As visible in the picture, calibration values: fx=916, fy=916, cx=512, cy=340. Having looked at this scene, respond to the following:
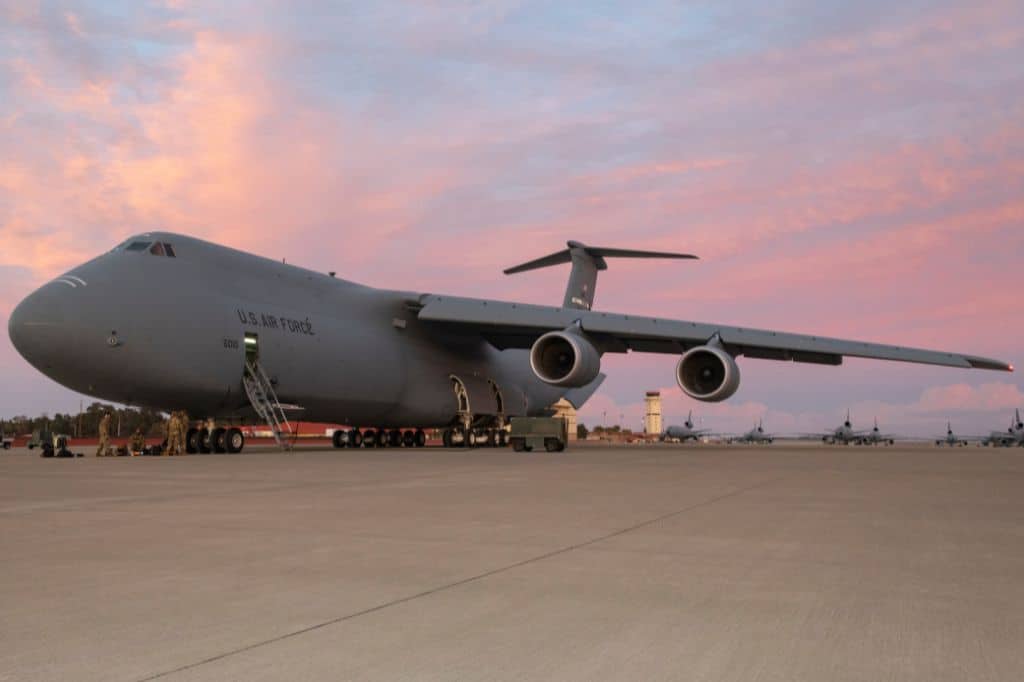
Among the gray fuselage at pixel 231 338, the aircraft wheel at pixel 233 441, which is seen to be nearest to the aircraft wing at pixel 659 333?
the gray fuselage at pixel 231 338

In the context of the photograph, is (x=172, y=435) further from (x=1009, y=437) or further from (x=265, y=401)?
(x=1009, y=437)

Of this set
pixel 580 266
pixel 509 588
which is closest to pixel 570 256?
pixel 580 266

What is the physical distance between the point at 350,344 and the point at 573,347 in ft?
18.8

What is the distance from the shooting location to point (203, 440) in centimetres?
2056

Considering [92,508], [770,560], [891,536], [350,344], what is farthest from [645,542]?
[350,344]

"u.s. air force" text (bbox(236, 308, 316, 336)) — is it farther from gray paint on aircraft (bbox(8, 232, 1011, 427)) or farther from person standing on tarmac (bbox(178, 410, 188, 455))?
person standing on tarmac (bbox(178, 410, 188, 455))

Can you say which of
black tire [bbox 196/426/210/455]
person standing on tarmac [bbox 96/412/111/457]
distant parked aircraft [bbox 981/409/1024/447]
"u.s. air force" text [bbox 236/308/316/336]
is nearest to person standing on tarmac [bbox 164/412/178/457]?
black tire [bbox 196/426/210/455]

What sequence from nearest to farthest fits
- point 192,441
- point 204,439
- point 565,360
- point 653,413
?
point 192,441, point 204,439, point 565,360, point 653,413

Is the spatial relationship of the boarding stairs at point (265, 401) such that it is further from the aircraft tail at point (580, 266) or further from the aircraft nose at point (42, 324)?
the aircraft tail at point (580, 266)

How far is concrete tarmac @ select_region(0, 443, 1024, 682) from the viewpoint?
10.3ft

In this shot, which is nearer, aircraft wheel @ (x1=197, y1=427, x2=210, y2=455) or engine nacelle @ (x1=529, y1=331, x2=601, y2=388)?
aircraft wheel @ (x1=197, y1=427, x2=210, y2=455)

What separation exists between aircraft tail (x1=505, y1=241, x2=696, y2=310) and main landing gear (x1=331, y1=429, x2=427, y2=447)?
640cm

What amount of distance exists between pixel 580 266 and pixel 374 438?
8912 mm

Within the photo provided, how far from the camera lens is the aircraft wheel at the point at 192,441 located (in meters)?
20.3
